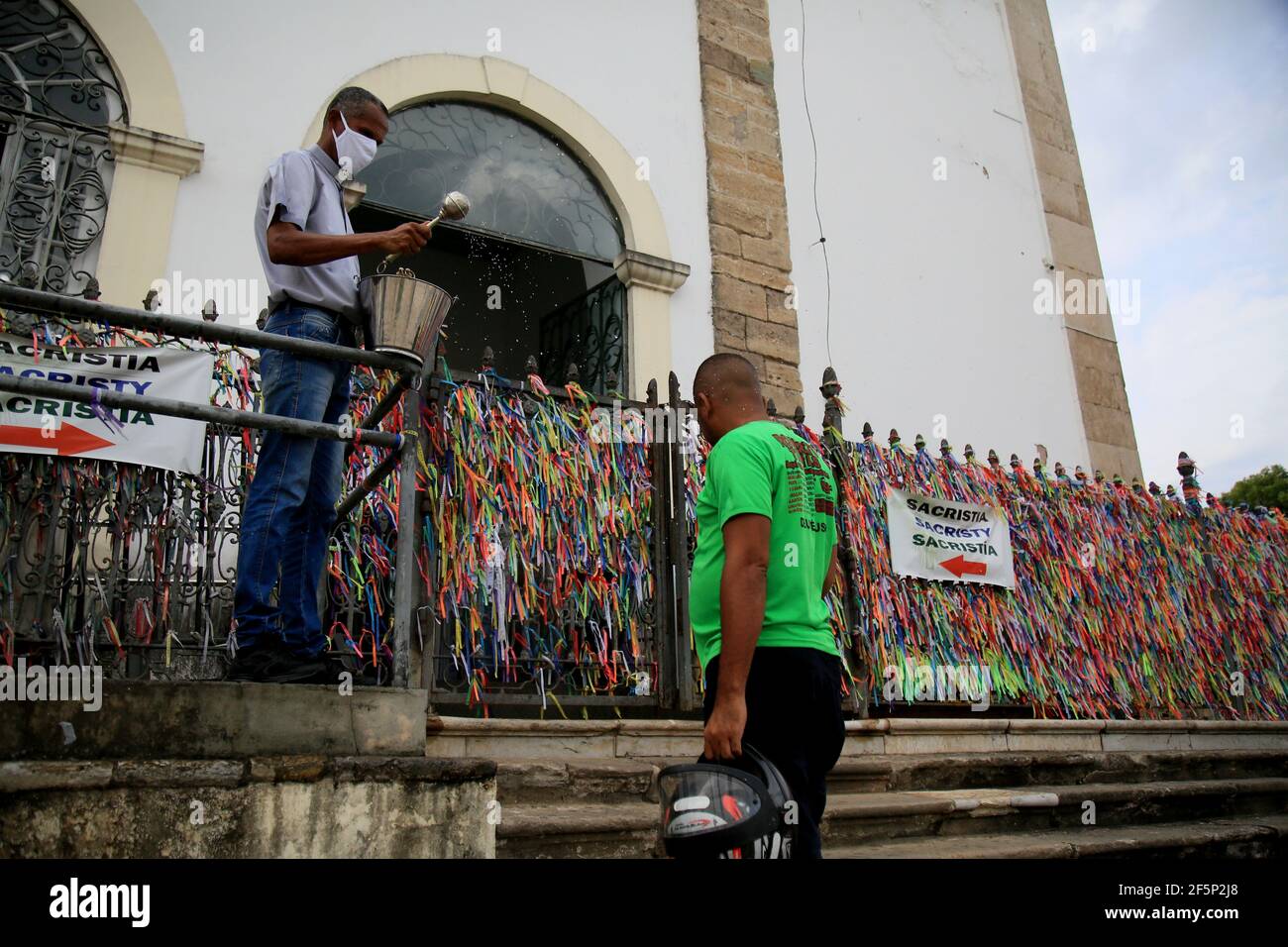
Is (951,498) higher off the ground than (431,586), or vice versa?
(951,498)

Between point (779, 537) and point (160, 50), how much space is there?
6.00 metres

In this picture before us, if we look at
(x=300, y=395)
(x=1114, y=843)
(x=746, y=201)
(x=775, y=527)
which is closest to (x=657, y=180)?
(x=746, y=201)

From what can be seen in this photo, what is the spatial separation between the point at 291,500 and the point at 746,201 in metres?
6.51

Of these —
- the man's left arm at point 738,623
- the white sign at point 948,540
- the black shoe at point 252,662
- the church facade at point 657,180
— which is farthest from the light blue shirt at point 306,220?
the white sign at point 948,540

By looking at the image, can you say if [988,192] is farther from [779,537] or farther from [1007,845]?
[779,537]

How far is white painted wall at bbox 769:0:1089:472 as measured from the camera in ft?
30.0

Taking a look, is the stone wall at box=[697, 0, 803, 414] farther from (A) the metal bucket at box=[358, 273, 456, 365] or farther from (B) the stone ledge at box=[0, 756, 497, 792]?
(B) the stone ledge at box=[0, 756, 497, 792]

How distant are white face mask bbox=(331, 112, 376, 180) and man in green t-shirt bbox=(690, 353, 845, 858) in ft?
6.30

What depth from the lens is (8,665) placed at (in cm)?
322

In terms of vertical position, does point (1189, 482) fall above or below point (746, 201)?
below

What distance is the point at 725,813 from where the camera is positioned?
90.2 inches

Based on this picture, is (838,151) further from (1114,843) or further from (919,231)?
(1114,843)

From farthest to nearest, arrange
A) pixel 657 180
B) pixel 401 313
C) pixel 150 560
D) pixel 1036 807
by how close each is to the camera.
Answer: pixel 657 180 → pixel 1036 807 → pixel 150 560 → pixel 401 313
